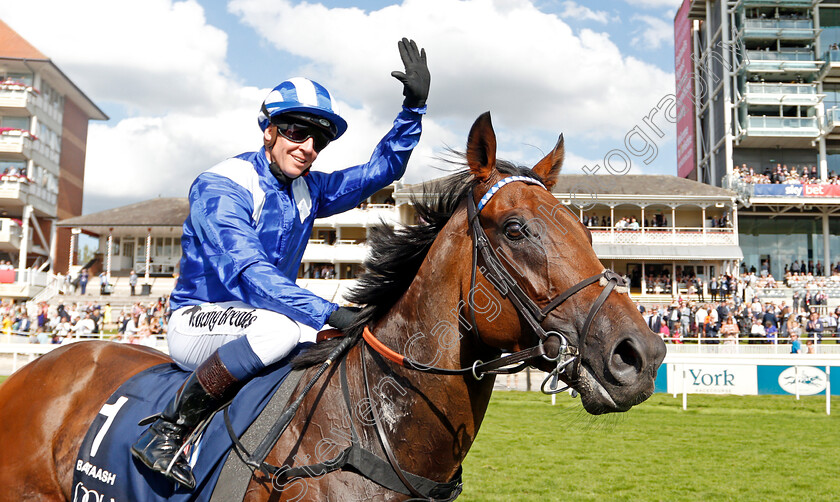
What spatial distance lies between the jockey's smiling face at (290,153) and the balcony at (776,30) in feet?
127

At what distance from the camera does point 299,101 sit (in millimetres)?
2514

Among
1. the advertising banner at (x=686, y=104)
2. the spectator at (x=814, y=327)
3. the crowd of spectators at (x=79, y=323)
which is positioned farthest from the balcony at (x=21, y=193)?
the advertising banner at (x=686, y=104)

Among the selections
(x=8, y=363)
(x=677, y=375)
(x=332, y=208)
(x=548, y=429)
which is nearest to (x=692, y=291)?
(x=677, y=375)

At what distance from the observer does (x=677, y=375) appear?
13180mm

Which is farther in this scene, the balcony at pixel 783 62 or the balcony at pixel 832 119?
the balcony at pixel 783 62

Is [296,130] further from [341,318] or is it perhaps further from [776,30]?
[776,30]

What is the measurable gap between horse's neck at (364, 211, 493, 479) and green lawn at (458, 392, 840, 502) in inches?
87.1

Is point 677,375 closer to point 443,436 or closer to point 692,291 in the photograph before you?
point 443,436

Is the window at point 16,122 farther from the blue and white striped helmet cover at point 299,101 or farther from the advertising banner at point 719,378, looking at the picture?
the blue and white striped helmet cover at point 299,101

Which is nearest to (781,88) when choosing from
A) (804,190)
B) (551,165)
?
(804,190)

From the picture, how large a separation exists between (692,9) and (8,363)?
41.0 metres

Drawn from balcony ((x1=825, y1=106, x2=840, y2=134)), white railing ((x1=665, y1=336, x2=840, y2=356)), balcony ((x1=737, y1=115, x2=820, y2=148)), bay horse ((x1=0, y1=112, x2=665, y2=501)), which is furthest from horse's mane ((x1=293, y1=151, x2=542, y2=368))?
balcony ((x1=825, y1=106, x2=840, y2=134))

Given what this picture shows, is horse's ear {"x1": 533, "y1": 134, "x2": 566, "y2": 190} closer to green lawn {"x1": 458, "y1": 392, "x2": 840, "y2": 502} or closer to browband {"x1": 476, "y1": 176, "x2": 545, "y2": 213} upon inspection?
browband {"x1": 476, "y1": 176, "x2": 545, "y2": 213}

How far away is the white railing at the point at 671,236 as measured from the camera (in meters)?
31.2
